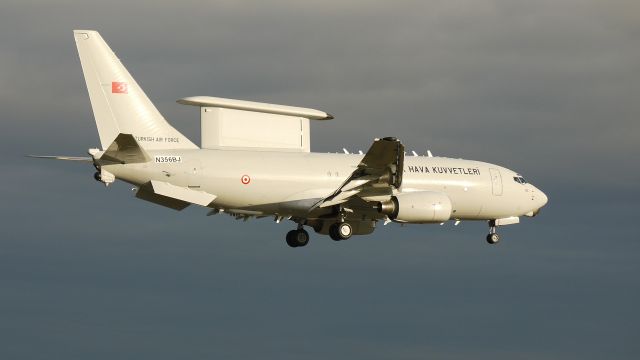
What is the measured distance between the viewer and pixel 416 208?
2058 inches

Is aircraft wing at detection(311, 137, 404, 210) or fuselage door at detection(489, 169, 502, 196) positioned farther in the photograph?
fuselage door at detection(489, 169, 502, 196)

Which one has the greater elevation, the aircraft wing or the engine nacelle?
the aircraft wing

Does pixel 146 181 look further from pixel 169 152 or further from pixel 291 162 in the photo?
pixel 291 162

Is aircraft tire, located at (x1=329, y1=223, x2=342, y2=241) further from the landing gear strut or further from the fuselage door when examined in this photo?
the fuselage door

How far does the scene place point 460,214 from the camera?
58406 mm

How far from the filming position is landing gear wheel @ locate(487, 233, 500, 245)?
60.6 meters

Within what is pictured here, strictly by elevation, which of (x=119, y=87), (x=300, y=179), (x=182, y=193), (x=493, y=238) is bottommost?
(x=493, y=238)

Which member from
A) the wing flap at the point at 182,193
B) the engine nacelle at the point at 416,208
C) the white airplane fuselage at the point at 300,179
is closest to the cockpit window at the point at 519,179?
the white airplane fuselage at the point at 300,179

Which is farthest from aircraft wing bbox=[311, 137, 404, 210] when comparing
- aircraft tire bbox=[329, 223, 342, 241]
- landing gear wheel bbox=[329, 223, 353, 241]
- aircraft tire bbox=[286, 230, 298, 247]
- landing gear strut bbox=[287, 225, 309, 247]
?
aircraft tire bbox=[286, 230, 298, 247]

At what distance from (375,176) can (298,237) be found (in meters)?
7.62

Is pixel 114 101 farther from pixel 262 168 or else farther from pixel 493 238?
pixel 493 238

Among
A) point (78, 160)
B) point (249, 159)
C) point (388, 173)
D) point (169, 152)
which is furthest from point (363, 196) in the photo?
point (78, 160)

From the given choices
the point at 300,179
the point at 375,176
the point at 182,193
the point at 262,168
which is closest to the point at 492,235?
the point at 375,176

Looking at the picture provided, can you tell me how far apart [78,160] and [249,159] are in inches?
293
